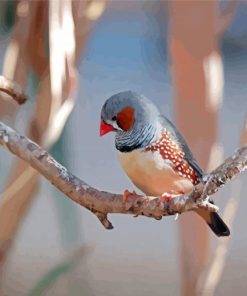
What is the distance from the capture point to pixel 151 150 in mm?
1415

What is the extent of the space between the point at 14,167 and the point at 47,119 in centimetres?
14

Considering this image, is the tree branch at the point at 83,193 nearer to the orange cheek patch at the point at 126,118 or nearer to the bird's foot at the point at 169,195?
the bird's foot at the point at 169,195

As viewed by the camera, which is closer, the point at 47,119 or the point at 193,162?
the point at 193,162

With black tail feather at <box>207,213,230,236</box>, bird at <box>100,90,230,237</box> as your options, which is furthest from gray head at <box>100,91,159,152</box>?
black tail feather at <box>207,213,230,236</box>

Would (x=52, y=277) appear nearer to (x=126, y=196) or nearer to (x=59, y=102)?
(x=126, y=196)

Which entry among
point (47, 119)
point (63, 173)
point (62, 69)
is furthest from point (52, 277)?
point (62, 69)

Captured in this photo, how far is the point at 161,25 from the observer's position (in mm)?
1543

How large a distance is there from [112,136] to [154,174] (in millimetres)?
168

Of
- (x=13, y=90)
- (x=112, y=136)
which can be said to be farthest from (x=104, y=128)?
(x=13, y=90)

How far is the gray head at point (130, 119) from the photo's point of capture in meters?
1.43

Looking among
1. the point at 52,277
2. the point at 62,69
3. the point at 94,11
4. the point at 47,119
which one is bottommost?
the point at 52,277

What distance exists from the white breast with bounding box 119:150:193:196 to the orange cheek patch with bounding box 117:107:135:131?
0.22 ft

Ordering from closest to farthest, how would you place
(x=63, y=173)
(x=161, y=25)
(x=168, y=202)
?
(x=168, y=202) → (x=63, y=173) → (x=161, y=25)

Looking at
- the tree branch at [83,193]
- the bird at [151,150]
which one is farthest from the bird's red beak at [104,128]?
the tree branch at [83,193]
